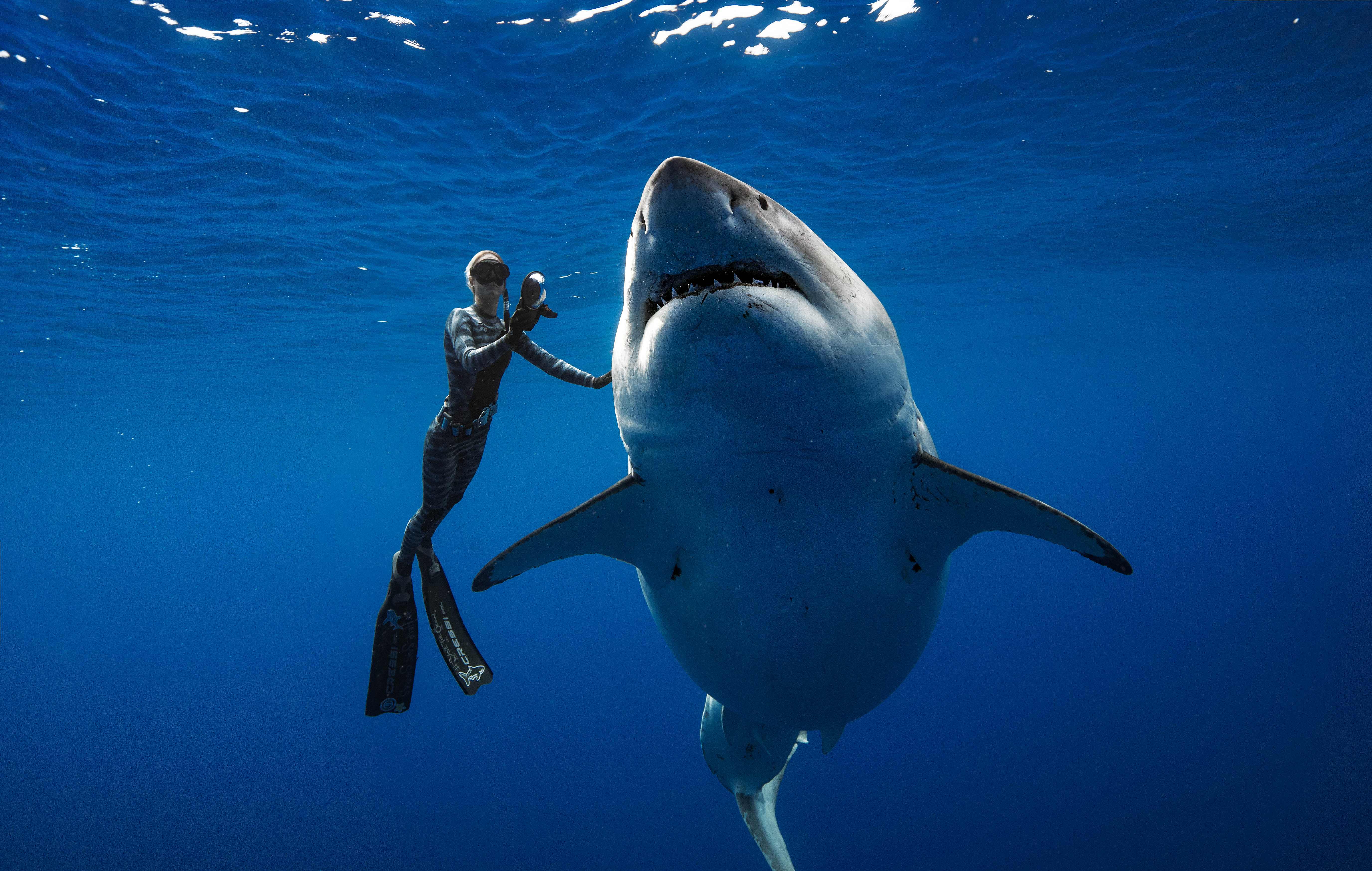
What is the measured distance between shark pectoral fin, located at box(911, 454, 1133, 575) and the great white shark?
0.03 ft

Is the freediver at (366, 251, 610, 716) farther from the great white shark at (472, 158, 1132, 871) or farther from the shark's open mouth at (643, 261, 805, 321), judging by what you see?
the shark's open mouth at (643, 261, 805, 321)

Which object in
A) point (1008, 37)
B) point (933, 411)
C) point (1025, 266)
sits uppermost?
point (1008, 37)

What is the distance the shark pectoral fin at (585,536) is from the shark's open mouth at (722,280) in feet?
3.33

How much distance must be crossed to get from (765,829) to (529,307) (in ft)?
16.8

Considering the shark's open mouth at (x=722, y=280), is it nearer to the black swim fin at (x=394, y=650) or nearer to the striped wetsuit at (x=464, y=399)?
the striped wetsuit at (x=464, y=399)

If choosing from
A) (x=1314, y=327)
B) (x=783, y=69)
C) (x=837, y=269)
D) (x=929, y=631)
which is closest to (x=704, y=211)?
(x=837, y=269)

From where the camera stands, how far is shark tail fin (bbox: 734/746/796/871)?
5.68 meters

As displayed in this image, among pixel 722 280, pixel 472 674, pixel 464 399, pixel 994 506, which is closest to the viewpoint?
pixel 722 280

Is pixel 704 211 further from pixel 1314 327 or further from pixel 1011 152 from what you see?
pixel 1314 327

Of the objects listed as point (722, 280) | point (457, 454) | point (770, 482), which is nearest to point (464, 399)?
point (457, 454)

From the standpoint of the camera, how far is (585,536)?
333 cm

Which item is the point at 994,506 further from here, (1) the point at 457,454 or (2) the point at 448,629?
(2) the point at 448,629

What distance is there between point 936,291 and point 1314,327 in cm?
3400

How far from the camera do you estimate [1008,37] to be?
1010cm
